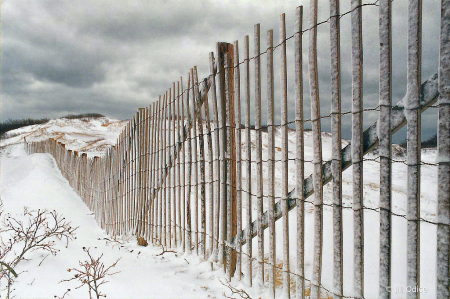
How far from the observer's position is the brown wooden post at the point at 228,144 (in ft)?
10.2

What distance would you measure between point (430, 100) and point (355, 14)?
668mm

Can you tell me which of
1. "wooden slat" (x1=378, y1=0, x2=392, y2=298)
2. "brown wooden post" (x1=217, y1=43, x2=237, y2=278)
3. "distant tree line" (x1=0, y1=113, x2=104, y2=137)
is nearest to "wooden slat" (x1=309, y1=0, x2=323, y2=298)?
"wooden slat" (x1=378, y1=0, x2=392, y2=298)

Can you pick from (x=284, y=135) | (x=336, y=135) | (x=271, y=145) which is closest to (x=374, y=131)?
(x=336, y=135)

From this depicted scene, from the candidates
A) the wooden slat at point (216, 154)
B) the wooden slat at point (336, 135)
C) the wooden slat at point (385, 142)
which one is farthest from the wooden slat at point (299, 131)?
the wooden slat at point (216, 154)

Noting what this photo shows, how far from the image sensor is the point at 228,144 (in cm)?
312

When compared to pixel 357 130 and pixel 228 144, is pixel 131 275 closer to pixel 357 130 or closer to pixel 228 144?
pixel 228 144

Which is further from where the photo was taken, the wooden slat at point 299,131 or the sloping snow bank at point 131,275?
the sloping snow bank at point 131,275

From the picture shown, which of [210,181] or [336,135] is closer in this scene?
[336,135]

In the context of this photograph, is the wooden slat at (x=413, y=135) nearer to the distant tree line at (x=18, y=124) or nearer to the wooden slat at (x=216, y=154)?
the wooden slat at (x=216, y=154)

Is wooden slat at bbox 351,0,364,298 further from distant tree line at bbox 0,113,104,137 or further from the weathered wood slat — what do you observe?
distant tree line at bbox 0,113,104,137

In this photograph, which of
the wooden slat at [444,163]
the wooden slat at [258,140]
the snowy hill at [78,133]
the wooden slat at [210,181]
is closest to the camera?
the wooden slat at [444,163]

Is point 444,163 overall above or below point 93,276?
above

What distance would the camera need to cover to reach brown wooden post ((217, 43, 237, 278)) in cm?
310

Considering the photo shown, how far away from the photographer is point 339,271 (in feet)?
6.73
